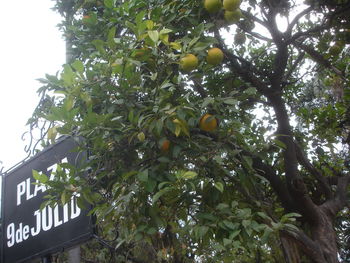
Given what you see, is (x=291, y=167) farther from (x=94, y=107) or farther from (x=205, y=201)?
(x=94, y=107)

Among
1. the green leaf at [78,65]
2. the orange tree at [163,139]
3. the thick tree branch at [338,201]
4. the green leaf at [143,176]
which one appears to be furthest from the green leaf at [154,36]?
the thick tree branch at [338,201]

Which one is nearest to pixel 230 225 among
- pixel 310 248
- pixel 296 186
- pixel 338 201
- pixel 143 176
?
pixel 143 176

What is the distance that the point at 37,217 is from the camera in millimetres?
2197

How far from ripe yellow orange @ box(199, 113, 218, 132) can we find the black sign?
0.61 m

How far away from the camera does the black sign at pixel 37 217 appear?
77.8 inches

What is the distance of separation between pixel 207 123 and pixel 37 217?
0.96 meters

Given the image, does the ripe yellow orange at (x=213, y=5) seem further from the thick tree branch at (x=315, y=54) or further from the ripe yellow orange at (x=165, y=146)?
the thick tree branch at (x=315, y=54)

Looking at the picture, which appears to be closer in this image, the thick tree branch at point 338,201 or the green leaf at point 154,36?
the green leaf at point 154,36

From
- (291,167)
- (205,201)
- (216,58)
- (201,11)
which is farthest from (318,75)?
(205,201)

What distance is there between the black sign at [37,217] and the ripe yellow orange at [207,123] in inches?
24.1

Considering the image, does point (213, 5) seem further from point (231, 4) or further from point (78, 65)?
point (78, 65)

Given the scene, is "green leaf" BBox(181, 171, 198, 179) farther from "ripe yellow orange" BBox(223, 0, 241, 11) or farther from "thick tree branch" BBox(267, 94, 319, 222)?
"thick tree branch" BBox(267, 94, 319, 222)

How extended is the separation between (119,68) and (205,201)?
0.75 m

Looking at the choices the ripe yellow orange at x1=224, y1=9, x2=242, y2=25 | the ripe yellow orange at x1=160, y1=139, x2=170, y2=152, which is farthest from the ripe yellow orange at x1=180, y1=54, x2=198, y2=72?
the ripe yellow orange at x1=224, y1=9, x2=242, y2=25
